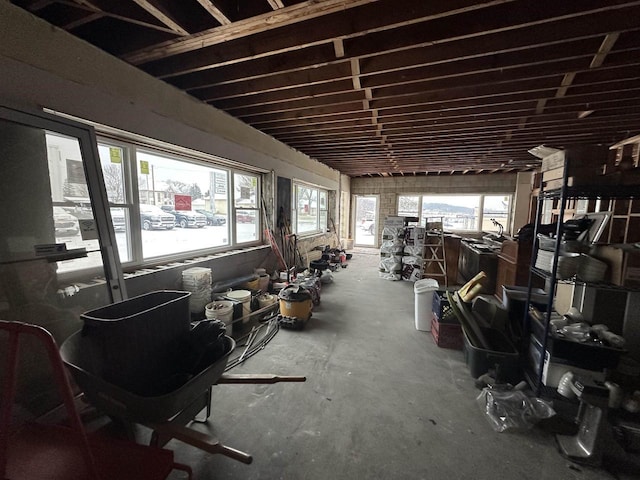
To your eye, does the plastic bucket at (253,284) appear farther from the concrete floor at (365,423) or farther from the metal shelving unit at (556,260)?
the metal shelving unit at (556,260)

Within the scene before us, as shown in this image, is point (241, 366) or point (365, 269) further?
point (365, 269)

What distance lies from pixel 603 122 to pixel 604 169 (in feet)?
9.49

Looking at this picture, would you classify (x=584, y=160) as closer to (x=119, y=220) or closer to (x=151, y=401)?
(x=151, y=401)

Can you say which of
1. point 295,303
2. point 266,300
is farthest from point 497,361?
point 266,300

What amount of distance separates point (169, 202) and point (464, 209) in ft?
28.8

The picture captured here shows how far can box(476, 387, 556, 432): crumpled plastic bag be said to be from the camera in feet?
5.64

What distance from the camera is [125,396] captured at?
975mm

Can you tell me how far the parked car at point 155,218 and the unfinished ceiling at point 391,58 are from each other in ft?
4.40

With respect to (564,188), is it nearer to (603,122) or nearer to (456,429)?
(456,429)

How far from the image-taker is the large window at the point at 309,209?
608cm

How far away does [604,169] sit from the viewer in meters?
1.78

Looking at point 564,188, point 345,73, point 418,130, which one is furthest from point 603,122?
point 345,73

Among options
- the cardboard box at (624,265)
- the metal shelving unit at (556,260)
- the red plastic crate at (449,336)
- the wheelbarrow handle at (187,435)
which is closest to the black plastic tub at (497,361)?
the metal shelving unit at (556,260)

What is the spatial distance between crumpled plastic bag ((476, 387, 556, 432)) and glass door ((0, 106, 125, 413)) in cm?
288
